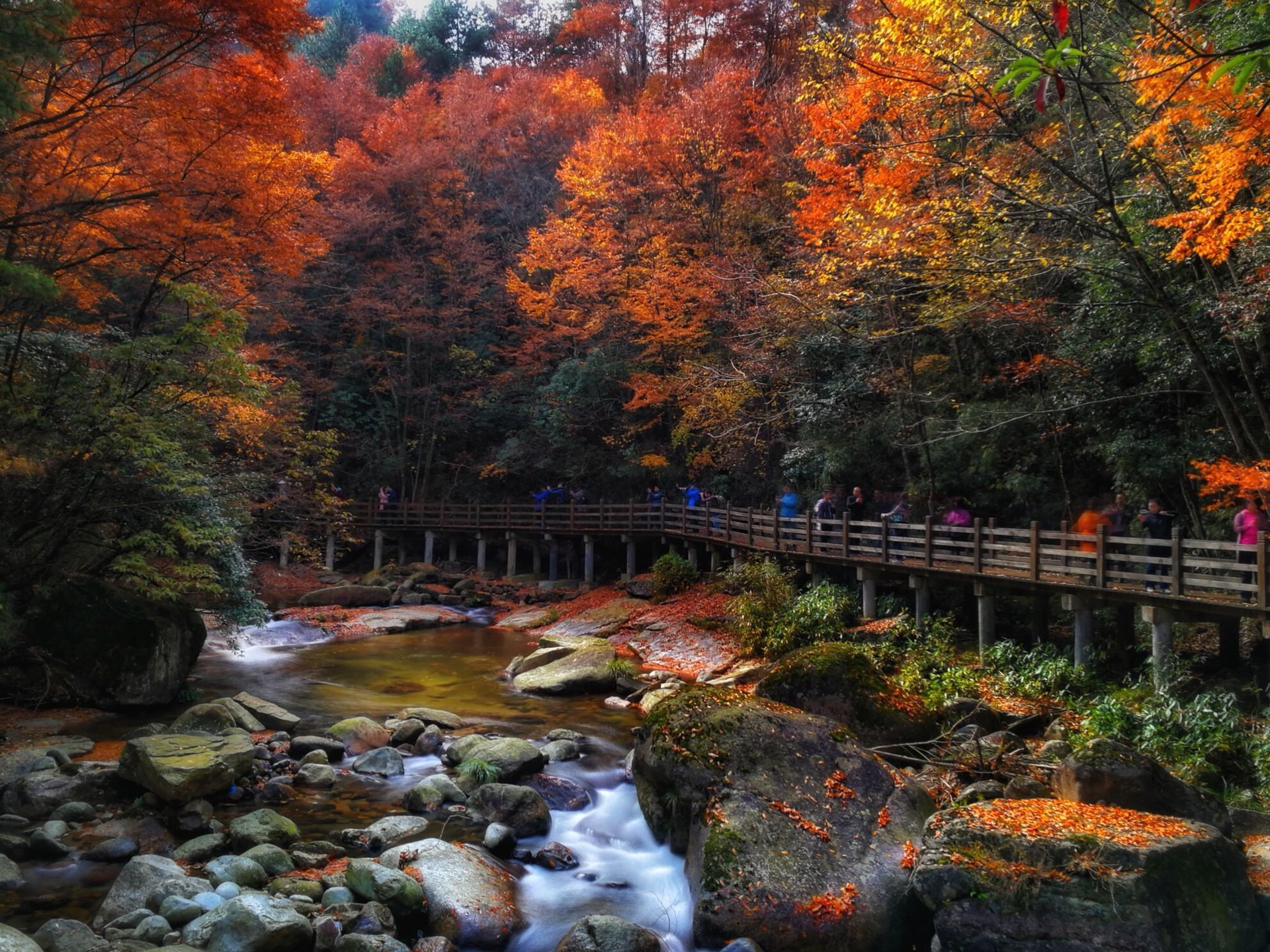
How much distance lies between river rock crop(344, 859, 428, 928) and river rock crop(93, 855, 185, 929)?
129cm

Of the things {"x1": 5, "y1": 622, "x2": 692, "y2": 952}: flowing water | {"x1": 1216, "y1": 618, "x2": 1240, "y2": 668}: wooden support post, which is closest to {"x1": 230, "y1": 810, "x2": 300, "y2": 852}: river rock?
{"x1": 5, "y1": 622, "x2": 692, "y2": 952}: flowing water

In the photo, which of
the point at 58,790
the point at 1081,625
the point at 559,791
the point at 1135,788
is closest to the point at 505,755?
the point at 559,791

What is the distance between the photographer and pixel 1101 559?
9.81 metres

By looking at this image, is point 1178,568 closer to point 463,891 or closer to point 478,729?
point 463,891

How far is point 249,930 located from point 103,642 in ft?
23.0

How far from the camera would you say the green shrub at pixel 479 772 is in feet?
27.4

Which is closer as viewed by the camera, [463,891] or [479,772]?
[463,891]

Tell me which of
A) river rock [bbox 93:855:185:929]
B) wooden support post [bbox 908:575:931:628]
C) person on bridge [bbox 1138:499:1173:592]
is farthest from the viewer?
wooden support post [bbox 908:575:931:628]

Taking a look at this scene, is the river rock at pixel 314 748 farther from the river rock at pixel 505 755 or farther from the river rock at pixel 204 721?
the river rock at pixel 505 755

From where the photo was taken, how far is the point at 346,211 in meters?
26.9

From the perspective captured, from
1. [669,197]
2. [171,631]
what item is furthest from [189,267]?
[669,197]

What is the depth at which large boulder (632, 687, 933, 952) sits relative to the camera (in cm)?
536

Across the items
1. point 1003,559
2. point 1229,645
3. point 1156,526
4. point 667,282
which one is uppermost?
point 667,282

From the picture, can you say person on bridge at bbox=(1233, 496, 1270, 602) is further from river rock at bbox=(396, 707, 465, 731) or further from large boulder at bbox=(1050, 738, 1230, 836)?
river rock at bbox=(396, 707, 465, 731)
